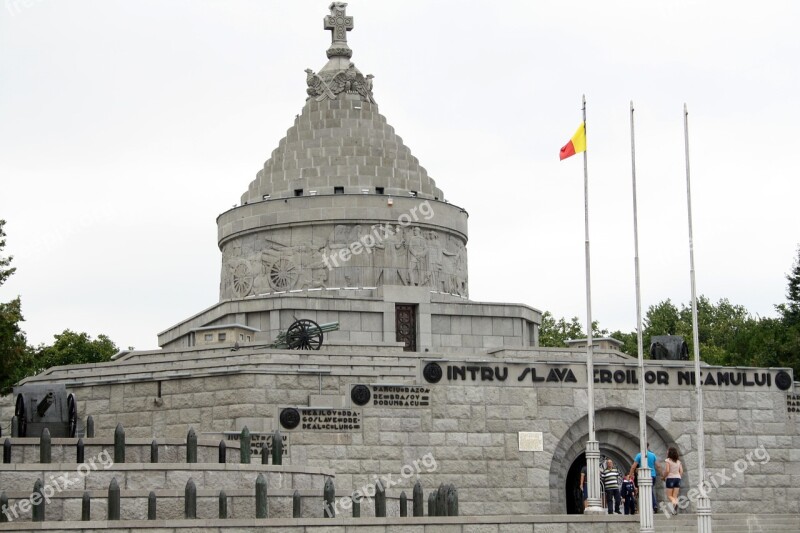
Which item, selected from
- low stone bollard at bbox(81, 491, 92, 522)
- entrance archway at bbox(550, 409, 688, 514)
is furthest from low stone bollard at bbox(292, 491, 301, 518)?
entrance archway at bbox(550, 409, 688, 514)

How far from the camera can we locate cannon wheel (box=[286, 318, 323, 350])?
4225 cm

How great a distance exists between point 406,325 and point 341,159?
7.00 meters

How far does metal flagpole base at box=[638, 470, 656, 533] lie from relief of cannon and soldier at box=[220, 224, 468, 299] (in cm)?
1933

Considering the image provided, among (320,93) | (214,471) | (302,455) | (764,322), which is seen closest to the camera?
(214,471)

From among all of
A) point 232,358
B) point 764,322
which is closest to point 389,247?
point 232,358

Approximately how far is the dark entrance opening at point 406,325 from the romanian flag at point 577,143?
12.0 m

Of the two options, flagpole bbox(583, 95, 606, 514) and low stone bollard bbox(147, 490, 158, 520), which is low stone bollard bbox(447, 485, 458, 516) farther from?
low stone bollard bbox(147, 490, 158, 520)

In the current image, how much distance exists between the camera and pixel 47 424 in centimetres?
3216

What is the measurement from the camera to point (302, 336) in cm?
4231

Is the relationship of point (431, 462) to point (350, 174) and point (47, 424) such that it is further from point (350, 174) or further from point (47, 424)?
point (350, 174)

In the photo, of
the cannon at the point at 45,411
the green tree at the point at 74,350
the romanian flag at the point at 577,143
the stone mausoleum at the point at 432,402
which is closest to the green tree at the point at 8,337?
the stone mausoleum at the point at 432,402

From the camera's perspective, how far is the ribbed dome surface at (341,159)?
169 feet

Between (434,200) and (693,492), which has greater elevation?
(434,200)

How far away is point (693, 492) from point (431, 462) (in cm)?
675
